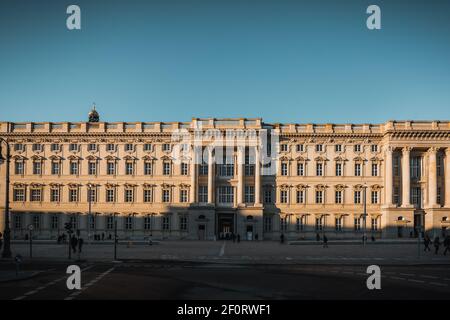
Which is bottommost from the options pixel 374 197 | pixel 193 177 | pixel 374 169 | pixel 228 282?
pixel 228 282

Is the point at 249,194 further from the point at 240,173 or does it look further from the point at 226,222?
the point at 226,222

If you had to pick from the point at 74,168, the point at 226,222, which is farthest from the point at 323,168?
the point at 74,168

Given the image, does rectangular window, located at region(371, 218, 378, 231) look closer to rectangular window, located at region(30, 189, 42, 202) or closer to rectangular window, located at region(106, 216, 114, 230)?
rectangular window, located at region(106, 216, 114, 230)

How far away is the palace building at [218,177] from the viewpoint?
81125 millimetres

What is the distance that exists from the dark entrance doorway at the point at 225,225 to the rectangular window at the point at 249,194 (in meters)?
3.47

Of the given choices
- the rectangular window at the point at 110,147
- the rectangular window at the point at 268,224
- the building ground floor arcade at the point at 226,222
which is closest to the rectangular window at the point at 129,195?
the building ground floor arcade at the point at 226,222

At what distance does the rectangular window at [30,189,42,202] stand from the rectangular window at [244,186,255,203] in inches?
1262

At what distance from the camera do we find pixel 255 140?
80.7 meters

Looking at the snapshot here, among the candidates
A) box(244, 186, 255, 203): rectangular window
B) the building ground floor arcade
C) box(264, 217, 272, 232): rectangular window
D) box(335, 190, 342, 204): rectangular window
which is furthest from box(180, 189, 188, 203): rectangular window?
box(335, 190, 342, 204): rectangular window

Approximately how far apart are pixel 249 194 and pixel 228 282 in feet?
183

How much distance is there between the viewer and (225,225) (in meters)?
83.9

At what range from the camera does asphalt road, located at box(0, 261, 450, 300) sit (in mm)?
22047
